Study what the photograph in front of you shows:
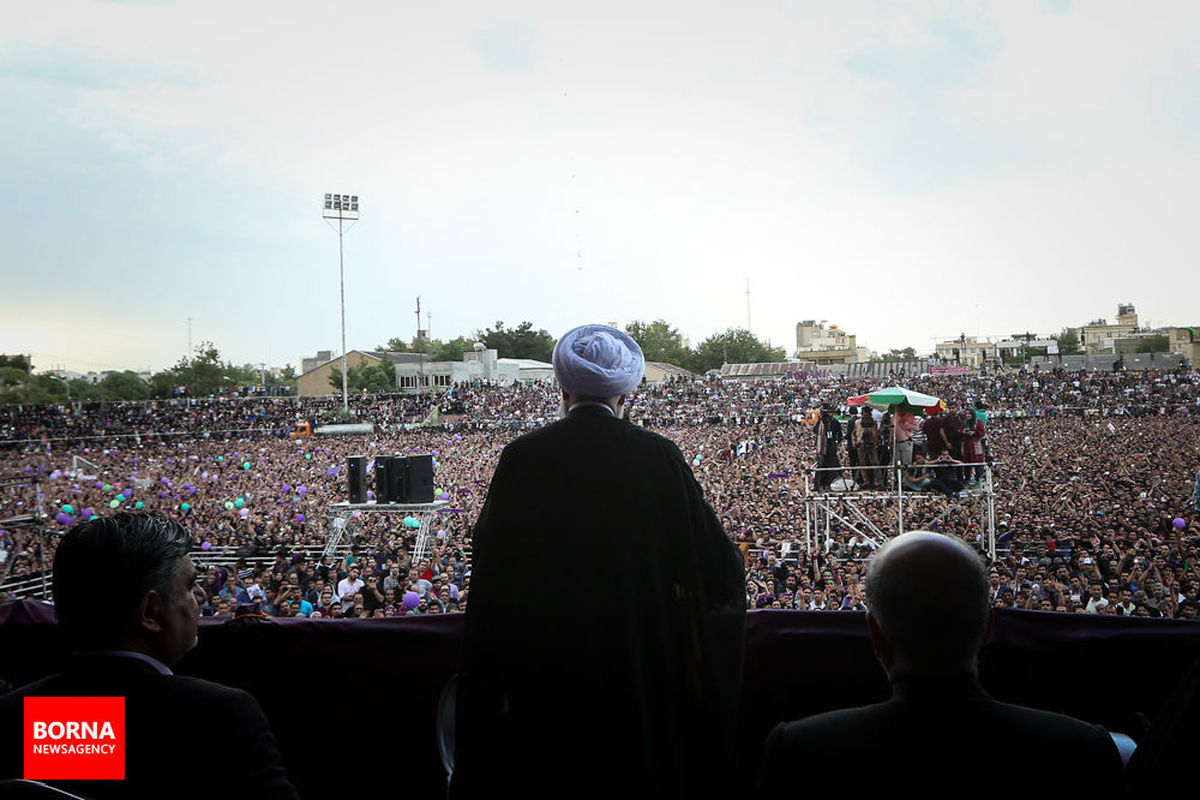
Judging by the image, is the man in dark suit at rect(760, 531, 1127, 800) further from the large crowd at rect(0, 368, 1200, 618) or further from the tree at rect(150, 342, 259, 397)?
the tree at rect(150, 342, 259, 397)

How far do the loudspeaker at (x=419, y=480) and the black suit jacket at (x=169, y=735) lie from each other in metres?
8.73

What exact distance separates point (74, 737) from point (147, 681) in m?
0.09

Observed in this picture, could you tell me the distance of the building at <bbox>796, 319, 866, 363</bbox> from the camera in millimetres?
44094

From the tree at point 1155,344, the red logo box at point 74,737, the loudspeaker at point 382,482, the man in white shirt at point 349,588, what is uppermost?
the tree at point 1155,344

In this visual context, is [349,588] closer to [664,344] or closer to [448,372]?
[664,344]

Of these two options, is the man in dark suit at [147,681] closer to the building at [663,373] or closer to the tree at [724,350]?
the building at [663,373]

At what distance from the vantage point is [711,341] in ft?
103

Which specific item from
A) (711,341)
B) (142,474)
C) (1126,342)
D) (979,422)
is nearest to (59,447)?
(142,474)

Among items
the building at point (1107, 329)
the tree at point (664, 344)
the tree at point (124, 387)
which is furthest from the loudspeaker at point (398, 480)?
the building at point (1107, 329)

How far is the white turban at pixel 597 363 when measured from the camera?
1130 mm

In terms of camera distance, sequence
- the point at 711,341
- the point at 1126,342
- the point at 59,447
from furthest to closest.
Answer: the point at 1126,342 → the point at 711,341 → the point at 59,447

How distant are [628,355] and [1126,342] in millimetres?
43829

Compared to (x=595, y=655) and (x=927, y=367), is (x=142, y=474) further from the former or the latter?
(x=927, y=367)

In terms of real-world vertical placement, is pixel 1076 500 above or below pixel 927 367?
below
